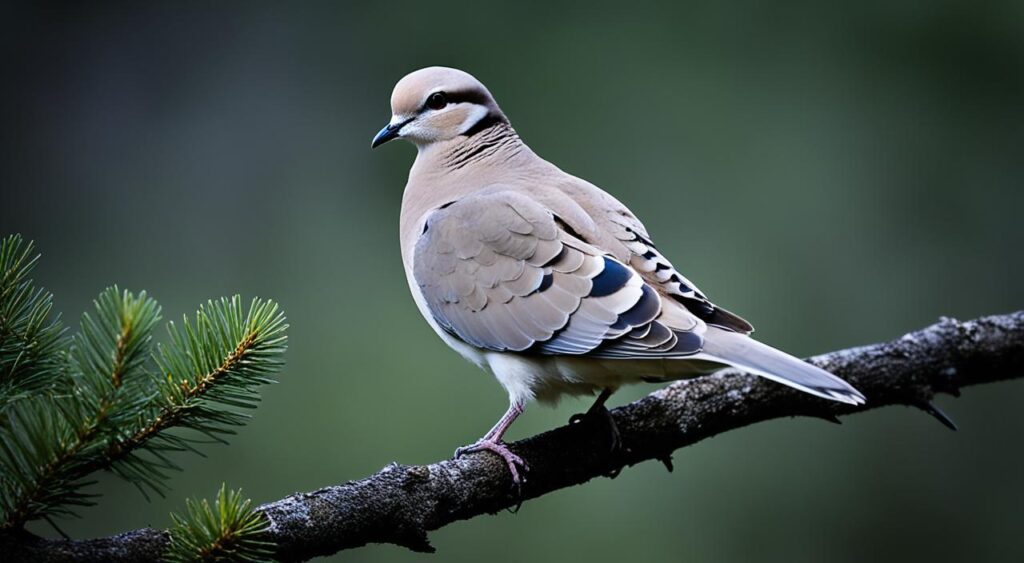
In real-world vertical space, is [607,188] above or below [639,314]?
above

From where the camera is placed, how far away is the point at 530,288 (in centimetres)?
223

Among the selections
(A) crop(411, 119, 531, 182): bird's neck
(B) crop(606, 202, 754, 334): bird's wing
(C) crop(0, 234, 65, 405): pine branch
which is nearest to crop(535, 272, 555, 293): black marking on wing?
(B) crop(606, 202, 754, 334): bird's wing

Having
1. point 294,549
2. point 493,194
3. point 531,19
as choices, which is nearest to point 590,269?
point 493,194

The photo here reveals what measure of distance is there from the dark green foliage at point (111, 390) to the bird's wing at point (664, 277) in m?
1.08

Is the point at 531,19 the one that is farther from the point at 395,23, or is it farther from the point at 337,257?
the point at 337,257

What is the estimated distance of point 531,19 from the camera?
4820 millimetres

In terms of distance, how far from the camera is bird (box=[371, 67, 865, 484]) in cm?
205

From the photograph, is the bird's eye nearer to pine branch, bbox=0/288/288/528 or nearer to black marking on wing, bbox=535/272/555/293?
black marking on wing, bbox=535/272/555/293

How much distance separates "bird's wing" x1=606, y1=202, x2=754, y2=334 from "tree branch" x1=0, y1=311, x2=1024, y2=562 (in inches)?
9.8

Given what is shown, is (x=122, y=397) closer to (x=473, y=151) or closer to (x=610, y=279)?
(x=610, y=279)

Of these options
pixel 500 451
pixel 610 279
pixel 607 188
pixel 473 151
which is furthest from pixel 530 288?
pixel 607 188

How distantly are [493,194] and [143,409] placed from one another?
1.30 m

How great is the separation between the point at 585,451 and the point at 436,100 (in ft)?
3.29

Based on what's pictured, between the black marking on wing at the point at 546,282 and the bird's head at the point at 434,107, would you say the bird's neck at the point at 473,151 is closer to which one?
the bird's head at the point at 434,107
